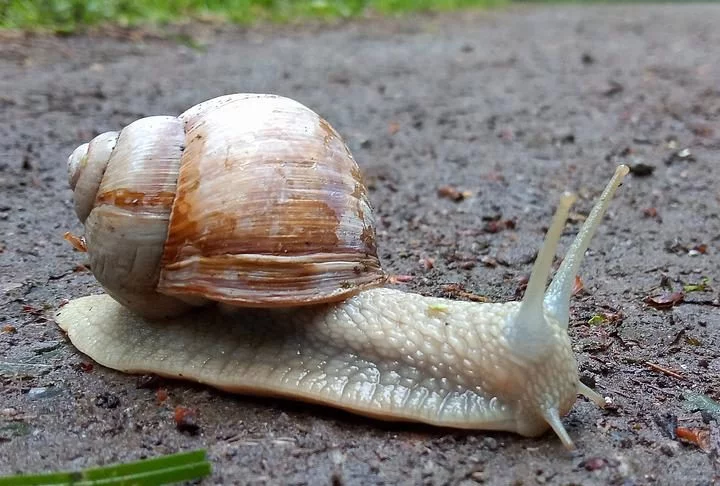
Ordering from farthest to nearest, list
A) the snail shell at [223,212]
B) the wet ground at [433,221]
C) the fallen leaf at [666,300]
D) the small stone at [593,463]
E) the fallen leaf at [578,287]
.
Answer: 1. the fallen leaf at [578,287]
2. the fallen leaf at [666,300]
3. the snail shell at [223,212]
4. the wet ground at [433,221]
5. the small stone at [593,463]

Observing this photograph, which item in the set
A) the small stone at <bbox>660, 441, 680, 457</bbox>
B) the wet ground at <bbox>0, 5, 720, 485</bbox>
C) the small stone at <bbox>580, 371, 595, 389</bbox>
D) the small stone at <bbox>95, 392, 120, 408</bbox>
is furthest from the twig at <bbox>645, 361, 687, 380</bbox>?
the small stone at <bbox>95, 392, 120, 408</bbox>

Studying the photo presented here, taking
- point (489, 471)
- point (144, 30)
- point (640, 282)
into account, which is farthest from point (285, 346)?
point (144, 30)

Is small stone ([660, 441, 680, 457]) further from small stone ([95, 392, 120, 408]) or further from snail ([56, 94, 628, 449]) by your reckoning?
small stone ([95, 392, 120, 408])

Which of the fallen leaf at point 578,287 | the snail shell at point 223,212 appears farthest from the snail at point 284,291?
Result: the fallen leaf at point 578,287

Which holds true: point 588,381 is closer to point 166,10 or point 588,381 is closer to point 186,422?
point 186,422

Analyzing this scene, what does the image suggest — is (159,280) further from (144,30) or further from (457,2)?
(457,2)

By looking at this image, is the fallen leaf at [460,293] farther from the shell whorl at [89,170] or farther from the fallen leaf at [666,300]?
the shell whorl at [89,170]
